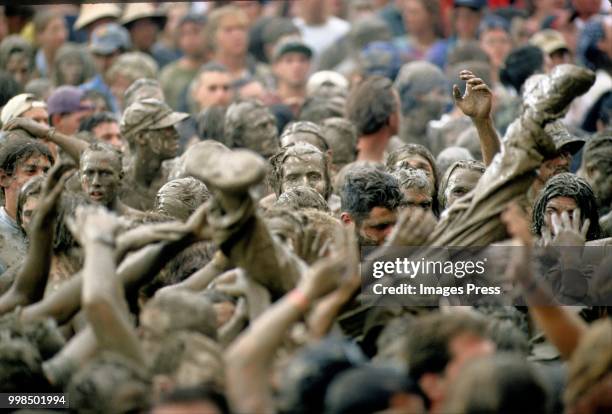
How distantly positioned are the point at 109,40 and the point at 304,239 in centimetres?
1021

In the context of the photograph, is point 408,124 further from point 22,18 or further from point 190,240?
point 190,240

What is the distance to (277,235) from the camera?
1128cm

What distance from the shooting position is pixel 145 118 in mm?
15703

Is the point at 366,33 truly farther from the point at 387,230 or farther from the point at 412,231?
the point at 412,231

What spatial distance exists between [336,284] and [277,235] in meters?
1.50

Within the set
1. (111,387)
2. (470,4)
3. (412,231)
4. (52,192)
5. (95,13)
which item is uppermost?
(470,4)

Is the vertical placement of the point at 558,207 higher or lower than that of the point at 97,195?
higher

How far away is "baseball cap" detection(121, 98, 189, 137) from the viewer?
15688 mm

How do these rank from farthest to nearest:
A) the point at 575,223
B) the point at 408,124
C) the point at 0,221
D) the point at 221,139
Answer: the point at 408,124
the point at 221,139
the point at 0,221
the point at 575,223

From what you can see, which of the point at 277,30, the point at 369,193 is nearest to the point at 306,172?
the point at 369,193

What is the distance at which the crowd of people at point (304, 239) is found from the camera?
9.34 metres

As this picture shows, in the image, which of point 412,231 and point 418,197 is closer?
point 412,231

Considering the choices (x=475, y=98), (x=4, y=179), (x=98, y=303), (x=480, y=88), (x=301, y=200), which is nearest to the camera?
(x=98, y=303)

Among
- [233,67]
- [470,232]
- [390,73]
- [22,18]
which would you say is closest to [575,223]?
[470,232]
